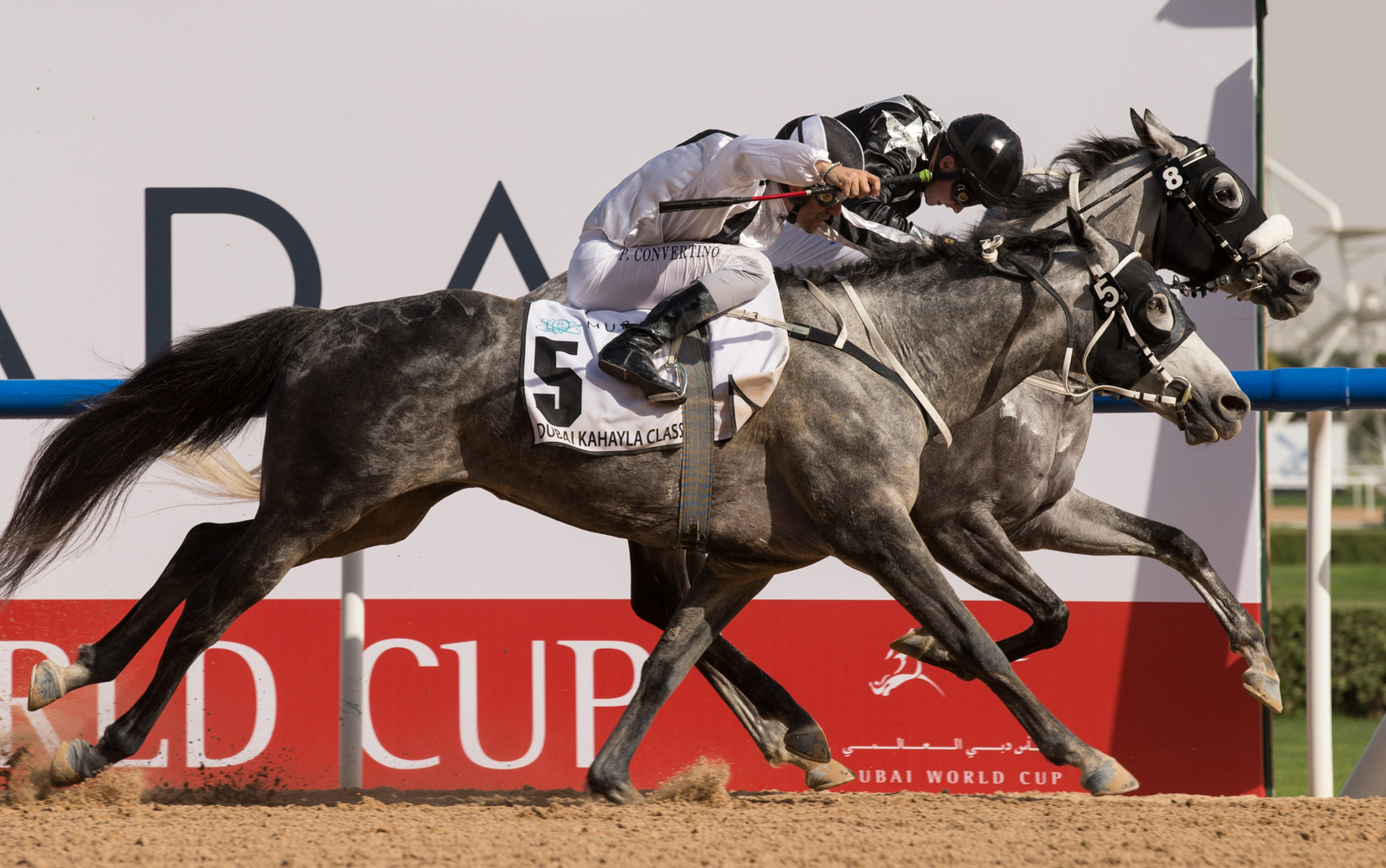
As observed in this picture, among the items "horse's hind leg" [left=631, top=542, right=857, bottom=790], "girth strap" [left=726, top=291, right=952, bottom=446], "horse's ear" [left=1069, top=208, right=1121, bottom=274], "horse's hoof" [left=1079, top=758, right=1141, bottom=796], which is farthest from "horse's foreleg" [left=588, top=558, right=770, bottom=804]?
"horse's ear" [left=1069, top=208, right=1121, bottom=274]

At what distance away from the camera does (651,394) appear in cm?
318

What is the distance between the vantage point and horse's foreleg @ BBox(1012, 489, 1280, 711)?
4047 millimetres

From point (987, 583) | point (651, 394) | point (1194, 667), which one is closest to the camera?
point (651, 394)

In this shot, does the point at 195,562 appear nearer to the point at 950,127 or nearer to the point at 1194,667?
the point at 950,127

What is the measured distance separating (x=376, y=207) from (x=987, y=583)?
267 centimetres

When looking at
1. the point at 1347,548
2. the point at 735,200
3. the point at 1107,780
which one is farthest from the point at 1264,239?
the point at 1347,548

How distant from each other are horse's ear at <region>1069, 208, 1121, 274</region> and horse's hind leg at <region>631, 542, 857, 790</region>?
146 cm

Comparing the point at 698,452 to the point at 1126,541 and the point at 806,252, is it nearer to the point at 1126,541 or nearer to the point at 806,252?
the point at 806,252

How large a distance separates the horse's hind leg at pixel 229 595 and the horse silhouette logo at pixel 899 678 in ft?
7.32

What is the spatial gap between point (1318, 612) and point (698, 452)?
7.53ft

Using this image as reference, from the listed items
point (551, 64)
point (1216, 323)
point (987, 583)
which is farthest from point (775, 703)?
point (551, 64)

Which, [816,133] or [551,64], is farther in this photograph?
[551,64]

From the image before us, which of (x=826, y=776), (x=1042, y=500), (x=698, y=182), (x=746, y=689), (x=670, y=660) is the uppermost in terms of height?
(x=698, y=182)

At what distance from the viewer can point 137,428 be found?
11.6 feet
